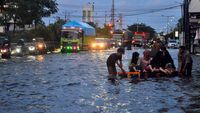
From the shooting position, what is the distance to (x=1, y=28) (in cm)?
9875

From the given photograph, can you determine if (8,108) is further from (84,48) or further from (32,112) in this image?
(84,48)

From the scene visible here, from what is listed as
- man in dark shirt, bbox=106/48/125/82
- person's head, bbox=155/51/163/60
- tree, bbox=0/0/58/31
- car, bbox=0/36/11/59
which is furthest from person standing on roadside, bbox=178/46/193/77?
tree, bbox=0/0/58/31

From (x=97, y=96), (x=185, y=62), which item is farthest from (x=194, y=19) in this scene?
(x=97, y=96)

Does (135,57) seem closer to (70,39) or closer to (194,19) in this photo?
(194,19)

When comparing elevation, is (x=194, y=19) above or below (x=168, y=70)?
above

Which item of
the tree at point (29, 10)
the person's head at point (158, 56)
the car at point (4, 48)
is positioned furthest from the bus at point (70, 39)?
the person's head at point (158, 56)

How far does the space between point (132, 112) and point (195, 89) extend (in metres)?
7.30

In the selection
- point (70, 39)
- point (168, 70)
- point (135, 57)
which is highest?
point (135, 57)

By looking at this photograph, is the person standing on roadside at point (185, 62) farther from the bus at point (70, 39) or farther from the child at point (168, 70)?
the bus at point (70, 39)

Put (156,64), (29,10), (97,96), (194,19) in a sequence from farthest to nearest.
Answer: (29,10)
(194,19)
(156,64)
(97,96)

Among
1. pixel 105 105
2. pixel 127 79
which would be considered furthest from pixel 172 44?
pixel 105 105

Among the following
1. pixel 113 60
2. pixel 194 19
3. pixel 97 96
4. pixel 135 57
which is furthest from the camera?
pixel 194 19

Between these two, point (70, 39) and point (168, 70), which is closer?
point (168, 70)

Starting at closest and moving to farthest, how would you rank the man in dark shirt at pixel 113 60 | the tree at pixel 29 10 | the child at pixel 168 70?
the man in dark shirt at pixel 113 60, the child at pixel 168 70, the tree at pixel 29 10
